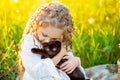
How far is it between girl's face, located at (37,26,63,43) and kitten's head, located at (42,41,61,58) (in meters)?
0.03

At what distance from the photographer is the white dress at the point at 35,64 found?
4.99 meters

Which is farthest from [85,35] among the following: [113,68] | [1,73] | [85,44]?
[1,73]

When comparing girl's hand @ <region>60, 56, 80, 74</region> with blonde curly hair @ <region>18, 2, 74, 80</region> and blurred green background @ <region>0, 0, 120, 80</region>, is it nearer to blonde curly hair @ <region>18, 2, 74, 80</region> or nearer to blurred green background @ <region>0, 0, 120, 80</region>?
blonde curly hair @ <region>18, 2, 74, 80</region>

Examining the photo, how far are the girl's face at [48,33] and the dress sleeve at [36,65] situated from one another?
0.30 ft

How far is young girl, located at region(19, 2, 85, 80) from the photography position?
16.3ft

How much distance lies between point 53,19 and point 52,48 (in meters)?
0.23

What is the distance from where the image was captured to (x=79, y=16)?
8000mm

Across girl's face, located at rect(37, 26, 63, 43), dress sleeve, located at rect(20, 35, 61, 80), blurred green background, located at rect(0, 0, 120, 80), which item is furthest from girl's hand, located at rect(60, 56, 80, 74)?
blurred green background, located at rect(0, 0, 120, 80)

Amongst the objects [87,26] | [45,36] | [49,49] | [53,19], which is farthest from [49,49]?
[87,26]

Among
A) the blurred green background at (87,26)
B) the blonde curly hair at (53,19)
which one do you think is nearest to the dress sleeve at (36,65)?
the blonde curly hair at (53,19)

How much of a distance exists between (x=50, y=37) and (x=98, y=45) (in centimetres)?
256

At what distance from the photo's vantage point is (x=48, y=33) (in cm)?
493

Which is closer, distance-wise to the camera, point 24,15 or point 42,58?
point 42,58

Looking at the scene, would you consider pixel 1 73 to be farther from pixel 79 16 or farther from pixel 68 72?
pixel 79 16
